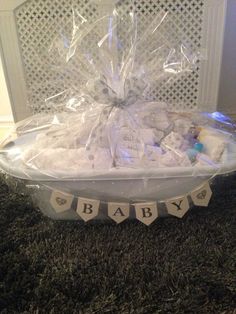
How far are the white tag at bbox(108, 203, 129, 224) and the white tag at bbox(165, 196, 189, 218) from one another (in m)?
0.10

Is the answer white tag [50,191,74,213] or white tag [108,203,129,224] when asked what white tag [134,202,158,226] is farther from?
white tag [50,191,74,213]

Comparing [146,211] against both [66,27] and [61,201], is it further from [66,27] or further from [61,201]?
[66,27]

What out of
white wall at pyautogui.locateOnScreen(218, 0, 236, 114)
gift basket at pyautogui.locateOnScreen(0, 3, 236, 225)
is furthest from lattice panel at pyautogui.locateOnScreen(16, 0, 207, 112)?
white wall at pyautogui.locateOnScreen(218, 0, 236, 114)

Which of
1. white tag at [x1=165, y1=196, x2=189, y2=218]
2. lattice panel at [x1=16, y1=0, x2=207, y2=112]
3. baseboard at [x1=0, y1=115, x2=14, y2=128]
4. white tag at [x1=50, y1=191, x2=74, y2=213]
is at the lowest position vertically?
baseboard at [x1=0, y1=115, x2=14, y2=128]

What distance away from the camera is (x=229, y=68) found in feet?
4.53

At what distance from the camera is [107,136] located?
2.54 ft

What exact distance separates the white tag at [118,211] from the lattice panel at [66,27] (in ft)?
1.34

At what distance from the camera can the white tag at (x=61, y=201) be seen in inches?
28.8

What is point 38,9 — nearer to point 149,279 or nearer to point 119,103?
point 119,103

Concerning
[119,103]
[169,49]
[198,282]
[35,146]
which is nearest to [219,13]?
[169,49]

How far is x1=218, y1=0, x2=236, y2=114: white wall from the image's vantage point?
1.29 m

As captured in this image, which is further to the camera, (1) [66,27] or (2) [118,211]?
(1) [66,27]

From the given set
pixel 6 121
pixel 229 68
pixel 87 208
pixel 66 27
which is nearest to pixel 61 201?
pixel 87 208

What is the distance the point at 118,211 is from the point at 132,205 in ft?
0.12
